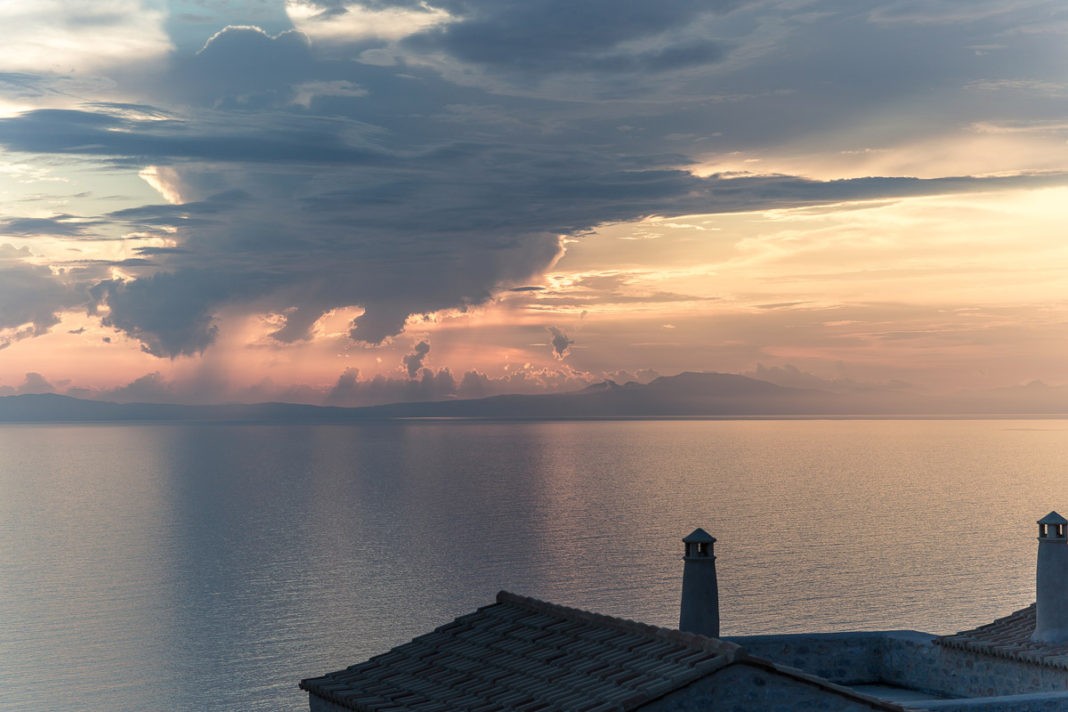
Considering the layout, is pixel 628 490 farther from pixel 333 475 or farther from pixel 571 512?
pixel 333 475

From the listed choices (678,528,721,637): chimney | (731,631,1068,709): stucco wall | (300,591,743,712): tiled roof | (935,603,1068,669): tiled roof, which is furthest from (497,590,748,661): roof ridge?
(935,603,1068,669): tiled roof

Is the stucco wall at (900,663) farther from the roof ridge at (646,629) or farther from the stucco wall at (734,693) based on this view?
the stucco wall at (734,693)

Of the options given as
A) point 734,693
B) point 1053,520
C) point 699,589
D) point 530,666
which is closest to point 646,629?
point 530,666

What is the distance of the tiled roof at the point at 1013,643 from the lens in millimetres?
21703

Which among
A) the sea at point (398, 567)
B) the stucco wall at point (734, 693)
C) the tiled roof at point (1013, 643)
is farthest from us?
the sea at point (398, 567)

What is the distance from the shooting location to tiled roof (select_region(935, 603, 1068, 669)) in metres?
21.7

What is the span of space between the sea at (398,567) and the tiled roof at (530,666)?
33438 mm

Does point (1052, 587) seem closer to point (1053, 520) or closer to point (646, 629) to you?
point (1053, 520)

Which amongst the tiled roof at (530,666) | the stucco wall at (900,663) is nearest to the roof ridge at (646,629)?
the tiled roof at (530,666)

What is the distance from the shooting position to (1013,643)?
23484mm

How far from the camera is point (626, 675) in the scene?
54.3 feet

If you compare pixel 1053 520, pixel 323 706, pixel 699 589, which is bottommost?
pixel 323 706

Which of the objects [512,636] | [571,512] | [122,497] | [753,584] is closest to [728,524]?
[571,512]

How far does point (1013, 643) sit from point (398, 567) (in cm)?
6936
